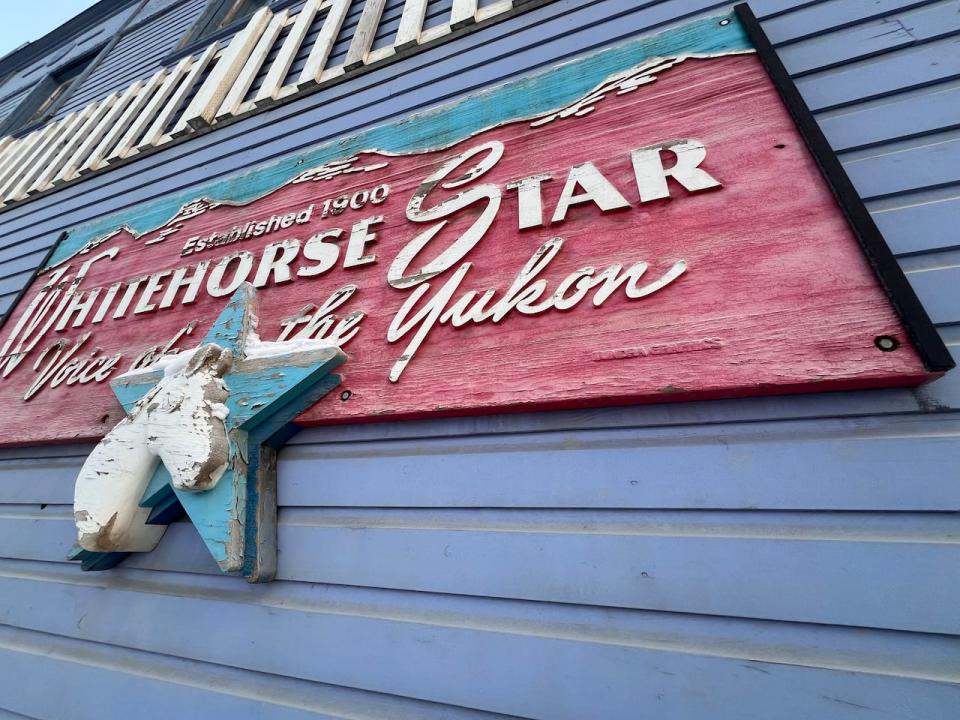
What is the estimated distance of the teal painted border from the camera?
1.58 meters

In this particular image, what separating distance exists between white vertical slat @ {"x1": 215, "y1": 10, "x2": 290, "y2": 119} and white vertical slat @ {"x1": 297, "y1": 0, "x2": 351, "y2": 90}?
396 millimetres

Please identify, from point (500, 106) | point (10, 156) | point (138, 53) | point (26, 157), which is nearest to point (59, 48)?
point (138, 53)

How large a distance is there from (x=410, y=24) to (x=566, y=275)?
7.62 ft

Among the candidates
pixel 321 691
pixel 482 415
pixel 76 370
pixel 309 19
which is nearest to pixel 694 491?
pixel 482 415

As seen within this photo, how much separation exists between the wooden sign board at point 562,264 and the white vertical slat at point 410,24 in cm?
83

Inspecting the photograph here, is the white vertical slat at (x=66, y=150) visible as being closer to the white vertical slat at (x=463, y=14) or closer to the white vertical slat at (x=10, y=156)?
the white vertical slat at (x=10, y=156)

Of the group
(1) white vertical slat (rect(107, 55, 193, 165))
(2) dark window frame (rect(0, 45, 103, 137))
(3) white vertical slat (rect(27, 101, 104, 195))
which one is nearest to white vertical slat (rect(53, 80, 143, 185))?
(3) white vertical slat (rect(27, 101, 104, 195))

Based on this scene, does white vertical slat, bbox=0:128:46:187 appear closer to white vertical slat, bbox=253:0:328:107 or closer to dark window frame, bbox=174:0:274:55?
dark window frame, bbox=174:0:274:55

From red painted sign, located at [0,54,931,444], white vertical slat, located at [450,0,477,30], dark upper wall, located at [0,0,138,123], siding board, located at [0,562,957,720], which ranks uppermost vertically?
dark upper wall, located at [0,0,138,123]

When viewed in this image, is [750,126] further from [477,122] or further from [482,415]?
[482,415]

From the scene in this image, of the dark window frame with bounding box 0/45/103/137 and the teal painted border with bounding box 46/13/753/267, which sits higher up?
the dark window frame with bounding box 0/45/103/137

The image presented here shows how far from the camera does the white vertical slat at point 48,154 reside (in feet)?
12.6

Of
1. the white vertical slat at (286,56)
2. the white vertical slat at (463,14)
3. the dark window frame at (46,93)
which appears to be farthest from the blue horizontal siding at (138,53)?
the white vertical slat at (463,14)

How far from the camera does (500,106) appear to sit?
71.6 inches
